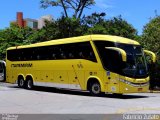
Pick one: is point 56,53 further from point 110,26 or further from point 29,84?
point 110,26

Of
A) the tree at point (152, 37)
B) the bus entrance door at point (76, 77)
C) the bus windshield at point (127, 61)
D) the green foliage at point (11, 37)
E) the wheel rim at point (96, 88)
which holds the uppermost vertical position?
the green foliage at point (11, 37)

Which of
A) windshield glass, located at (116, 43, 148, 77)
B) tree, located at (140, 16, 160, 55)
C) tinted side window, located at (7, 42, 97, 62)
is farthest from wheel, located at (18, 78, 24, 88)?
tree, located at (140, 16, 160, 55)

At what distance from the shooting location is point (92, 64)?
24297 mm

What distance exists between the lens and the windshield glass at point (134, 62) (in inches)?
896

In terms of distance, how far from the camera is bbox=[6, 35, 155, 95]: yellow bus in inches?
898

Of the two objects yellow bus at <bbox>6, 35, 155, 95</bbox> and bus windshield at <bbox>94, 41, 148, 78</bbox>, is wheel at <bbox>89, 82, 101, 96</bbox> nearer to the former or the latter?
yellow bus at <bbox>6, 35, 155, 95</bbox>

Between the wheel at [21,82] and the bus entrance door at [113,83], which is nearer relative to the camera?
the bus entrance door at [113,83]

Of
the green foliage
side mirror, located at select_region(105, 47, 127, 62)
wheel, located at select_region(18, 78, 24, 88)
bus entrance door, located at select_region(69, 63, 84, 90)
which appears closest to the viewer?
side mirror, located at select_region(105, 47, 127, 62)

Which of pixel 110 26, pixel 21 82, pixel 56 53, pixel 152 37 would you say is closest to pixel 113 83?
pixel 56 53

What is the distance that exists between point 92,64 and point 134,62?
257cm

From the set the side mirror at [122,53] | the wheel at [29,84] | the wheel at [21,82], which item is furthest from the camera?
the wheel at [21,82]

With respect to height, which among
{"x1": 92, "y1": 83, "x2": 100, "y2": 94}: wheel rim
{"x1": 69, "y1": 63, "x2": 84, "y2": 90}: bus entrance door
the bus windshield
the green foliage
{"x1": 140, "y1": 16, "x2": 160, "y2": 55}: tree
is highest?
the green foliage

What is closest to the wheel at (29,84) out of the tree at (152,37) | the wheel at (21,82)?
the wheel at (21,82)

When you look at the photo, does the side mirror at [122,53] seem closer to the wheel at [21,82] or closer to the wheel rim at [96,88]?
the wheel rim at [96,88]
